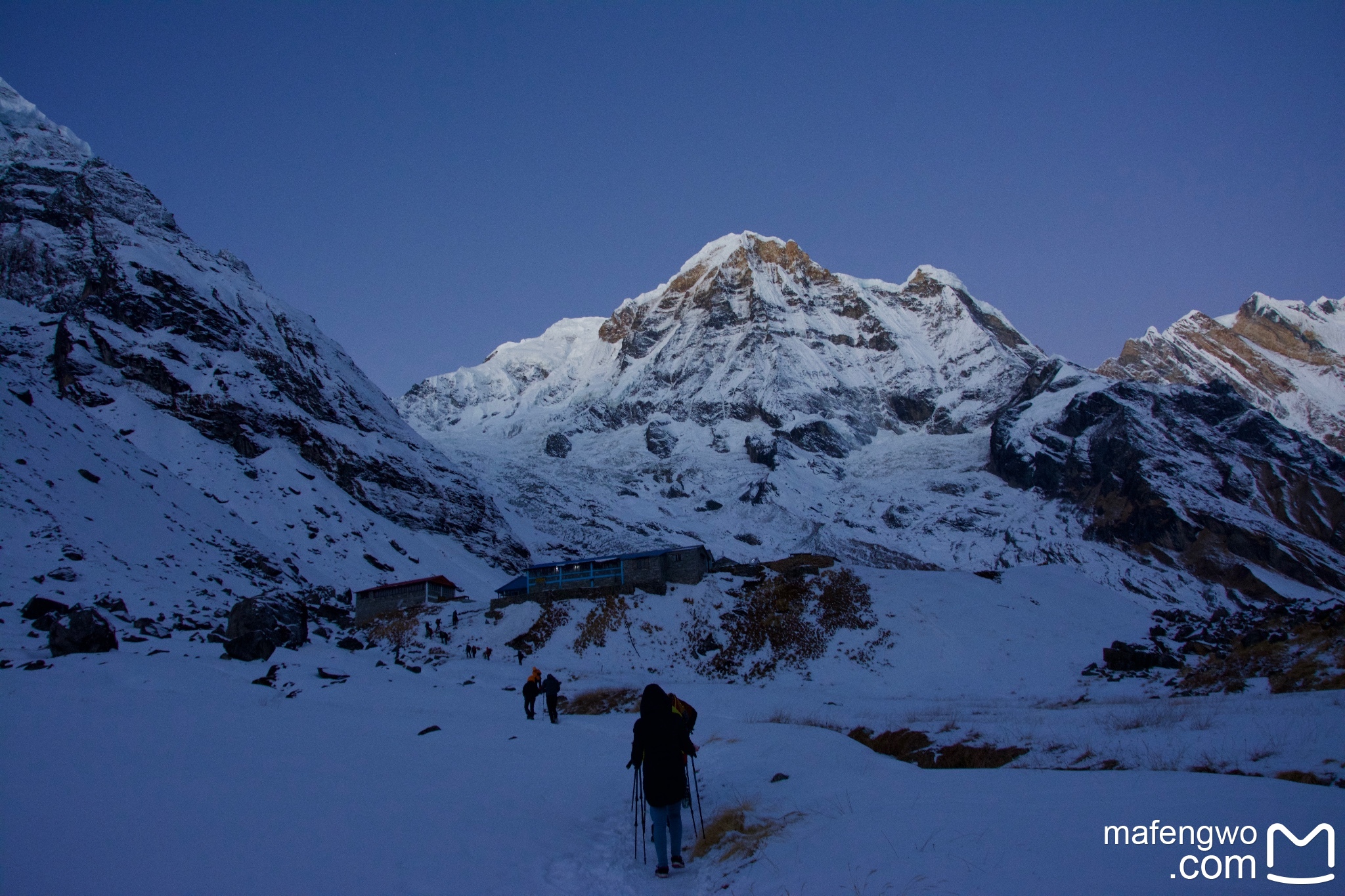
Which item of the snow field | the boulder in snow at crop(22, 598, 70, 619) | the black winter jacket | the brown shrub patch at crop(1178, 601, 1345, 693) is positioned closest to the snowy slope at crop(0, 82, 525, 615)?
the boulder in snow at crop(22, 598, 70, 619)

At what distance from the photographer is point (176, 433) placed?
6925 centimetres

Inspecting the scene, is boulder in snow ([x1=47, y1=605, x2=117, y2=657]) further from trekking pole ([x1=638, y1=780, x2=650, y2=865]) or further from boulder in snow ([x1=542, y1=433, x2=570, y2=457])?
boulder in snow ([x1=542, y1=433, x2=570, y2=457])

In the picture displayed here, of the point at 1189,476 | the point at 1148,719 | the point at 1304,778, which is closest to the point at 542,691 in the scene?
the point at 1148,719

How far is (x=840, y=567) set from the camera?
3750 centimetres

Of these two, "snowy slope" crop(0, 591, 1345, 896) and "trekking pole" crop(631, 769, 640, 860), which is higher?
"snowy slope" crop(0, 591, 1345, 896)

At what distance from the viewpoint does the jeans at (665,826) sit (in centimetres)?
Result: 700

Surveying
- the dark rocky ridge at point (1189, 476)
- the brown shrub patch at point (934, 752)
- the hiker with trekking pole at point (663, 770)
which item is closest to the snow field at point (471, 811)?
the hiker with trekking pole at point (663, 770)

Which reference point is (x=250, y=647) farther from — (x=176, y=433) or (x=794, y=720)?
(x=176, y=433)

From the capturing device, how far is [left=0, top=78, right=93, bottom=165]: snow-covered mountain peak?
111 meters

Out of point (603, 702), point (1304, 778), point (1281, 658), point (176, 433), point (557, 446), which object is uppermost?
point (557, 446)

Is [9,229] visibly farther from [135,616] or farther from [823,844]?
[823,844]

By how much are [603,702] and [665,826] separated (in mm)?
13625

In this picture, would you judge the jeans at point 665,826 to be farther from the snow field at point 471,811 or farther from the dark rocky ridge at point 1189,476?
the dark rocky ridge at point 1189,476
